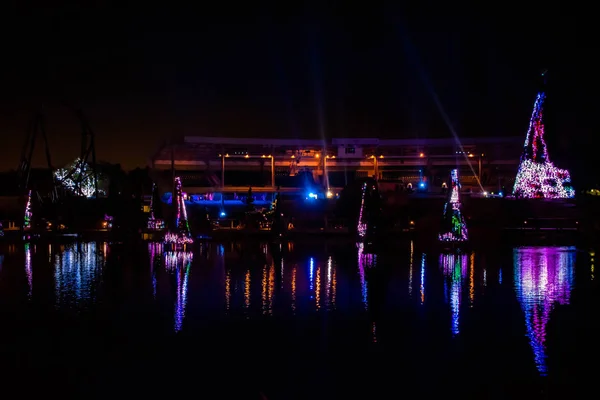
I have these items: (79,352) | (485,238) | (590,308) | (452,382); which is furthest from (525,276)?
(485,238)

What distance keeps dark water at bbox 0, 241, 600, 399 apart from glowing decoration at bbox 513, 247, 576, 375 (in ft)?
0.14

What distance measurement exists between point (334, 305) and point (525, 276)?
6.03 meters

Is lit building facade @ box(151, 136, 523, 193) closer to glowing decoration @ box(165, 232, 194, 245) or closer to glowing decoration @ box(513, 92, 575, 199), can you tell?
glowing decoration @ box(513, 92, 575, 199)

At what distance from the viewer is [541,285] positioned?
13891 mm

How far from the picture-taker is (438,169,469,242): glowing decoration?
23547mm

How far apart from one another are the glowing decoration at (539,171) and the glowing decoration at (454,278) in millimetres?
10537

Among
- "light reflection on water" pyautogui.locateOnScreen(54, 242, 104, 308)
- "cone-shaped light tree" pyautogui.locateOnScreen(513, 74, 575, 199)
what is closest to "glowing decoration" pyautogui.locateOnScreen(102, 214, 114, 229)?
"light reflection on water" pyautogui.locateOnScreen(54, 242, 104, 308)

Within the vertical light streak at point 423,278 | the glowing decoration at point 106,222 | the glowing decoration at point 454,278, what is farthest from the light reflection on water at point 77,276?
the glowing decoration at point 106,222

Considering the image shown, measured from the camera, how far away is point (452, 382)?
6.85m

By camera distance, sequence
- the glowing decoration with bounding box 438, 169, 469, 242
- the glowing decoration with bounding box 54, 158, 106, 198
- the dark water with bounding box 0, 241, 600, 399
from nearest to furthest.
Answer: the dark water with bounding box 0, 241, 600, 399 → the glowing decoration with bounding box 438, 169, 469, 242 → the glowing decoration with bounding box 54, 158, 106, 198

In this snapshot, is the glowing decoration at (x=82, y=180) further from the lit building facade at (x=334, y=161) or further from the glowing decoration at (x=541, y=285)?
the glowing decoration at (x=541, y=285)

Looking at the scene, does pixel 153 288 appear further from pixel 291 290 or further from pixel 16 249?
pixel 16 249

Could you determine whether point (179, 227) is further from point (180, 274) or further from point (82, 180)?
point (82, 180)

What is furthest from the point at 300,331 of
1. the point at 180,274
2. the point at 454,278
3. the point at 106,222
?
the point at 106,222
